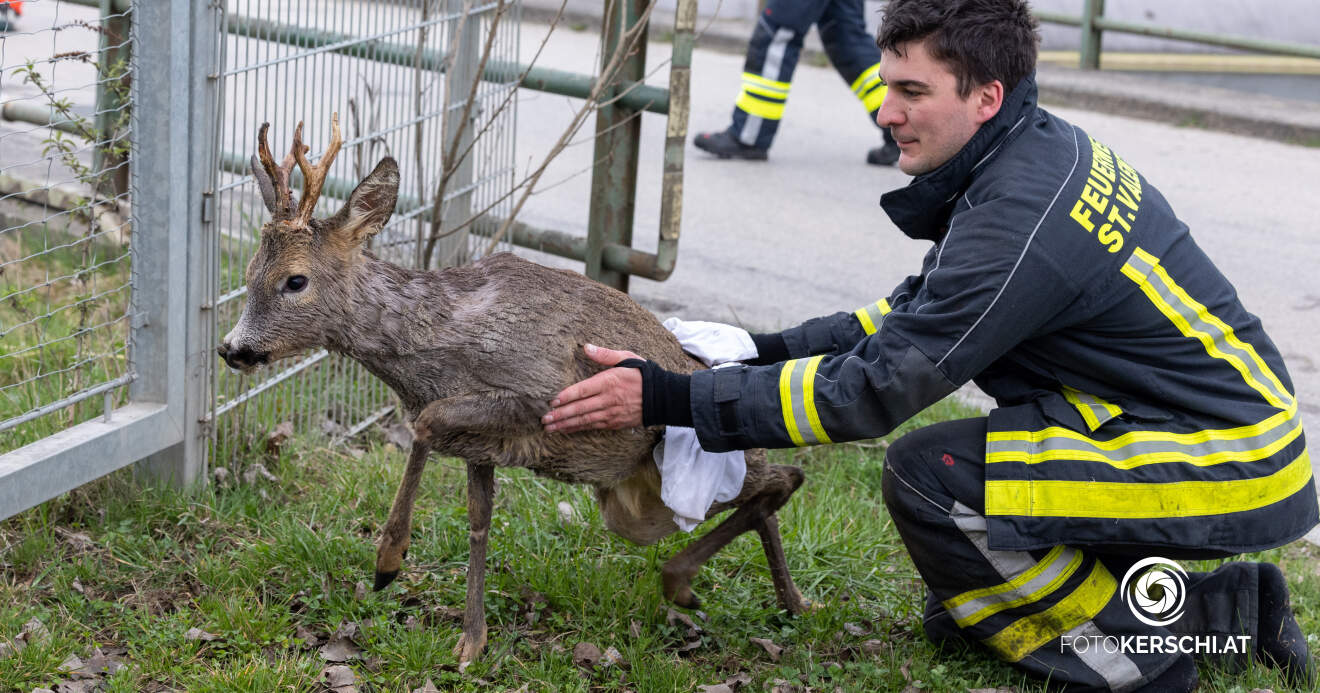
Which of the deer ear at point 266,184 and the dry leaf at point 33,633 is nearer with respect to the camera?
the deer ear at point 266,184

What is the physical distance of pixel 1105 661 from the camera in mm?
3592

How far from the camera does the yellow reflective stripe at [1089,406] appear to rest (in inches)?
137

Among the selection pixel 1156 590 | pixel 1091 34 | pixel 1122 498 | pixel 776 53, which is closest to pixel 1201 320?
pixel 1122 498

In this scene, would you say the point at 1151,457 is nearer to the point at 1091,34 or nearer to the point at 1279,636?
the point at 1279,636

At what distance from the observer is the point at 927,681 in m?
3.75

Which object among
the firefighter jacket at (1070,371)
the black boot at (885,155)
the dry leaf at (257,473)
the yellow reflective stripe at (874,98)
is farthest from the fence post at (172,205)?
the black boot at (885,155)

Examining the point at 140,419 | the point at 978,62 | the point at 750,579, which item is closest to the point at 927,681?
the point at 750,579

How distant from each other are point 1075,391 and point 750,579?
1259 millimetres

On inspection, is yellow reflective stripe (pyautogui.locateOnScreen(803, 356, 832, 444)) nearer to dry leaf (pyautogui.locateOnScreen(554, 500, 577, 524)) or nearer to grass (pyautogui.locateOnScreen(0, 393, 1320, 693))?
grass (pyautogui.locateOnScreen(0, 393, 1320, 693))

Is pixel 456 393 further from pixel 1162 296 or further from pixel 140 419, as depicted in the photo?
pixel 1162 296

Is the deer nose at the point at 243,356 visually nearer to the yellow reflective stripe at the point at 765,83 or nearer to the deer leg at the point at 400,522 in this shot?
the deer leg at the point at 400,522

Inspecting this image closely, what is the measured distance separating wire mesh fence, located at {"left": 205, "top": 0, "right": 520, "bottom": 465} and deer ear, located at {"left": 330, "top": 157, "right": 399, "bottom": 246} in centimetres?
79

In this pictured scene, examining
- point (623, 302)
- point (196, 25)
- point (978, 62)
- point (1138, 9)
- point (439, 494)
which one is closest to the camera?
point (978, 62)

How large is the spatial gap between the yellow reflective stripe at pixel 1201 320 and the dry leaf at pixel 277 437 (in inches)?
110
